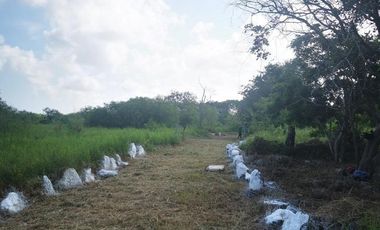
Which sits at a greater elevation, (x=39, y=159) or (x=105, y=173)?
(x=39, y=159)

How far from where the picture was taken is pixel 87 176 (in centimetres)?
729

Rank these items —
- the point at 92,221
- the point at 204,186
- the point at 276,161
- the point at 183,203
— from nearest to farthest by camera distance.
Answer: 1. the point at 92,221
2. the point at 183,203
3. the point at 204,186
4. the point at 276,161

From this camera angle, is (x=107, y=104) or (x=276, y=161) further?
(x=107, y=104)

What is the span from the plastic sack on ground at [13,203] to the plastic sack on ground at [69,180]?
1030mm

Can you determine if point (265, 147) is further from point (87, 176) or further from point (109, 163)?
point (87, 176)

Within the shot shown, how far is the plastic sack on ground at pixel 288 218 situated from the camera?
3.75 metres

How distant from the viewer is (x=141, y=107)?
29.7 metres

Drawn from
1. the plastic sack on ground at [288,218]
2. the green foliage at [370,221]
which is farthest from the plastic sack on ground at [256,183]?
the green foliage at [370,221]

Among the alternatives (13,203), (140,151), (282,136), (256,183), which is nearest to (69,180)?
(13,203)

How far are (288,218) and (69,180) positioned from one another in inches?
165

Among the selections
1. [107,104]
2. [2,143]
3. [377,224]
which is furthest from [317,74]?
[107,104]

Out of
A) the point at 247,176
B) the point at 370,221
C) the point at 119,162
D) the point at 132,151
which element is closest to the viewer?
the point at 370,221

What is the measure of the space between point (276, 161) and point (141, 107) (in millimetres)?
21404

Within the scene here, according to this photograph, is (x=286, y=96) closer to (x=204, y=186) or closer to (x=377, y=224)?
(x=204, y=186)
